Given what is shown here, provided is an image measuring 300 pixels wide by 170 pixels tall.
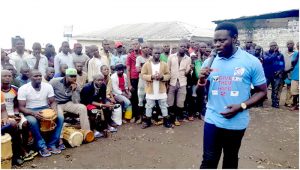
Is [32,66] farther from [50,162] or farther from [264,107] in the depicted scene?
[264,107]

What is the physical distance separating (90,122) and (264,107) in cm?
587

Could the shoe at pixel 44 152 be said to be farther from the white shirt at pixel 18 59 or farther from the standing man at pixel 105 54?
the standing man at pixel 105 54

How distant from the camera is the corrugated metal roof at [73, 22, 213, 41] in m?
19.2

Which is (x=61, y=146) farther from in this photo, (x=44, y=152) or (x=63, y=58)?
(x=63, y=58)

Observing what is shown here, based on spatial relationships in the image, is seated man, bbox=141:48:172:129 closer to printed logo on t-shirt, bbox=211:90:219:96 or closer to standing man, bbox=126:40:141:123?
standing man, bbox=126:40:141:123

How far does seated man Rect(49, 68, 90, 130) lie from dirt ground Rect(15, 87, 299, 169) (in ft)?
1.99

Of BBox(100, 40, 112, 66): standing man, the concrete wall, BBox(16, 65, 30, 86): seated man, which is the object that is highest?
the concrete wall

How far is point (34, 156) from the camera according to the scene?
17.6 feet

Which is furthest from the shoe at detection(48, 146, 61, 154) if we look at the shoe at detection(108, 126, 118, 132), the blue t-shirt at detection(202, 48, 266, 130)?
the blue t-shirt at detection(202, 48, 266, 130)

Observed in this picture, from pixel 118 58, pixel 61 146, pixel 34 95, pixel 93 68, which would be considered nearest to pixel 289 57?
pixel 118 58

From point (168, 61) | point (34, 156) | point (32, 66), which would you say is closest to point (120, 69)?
point (168, 61)

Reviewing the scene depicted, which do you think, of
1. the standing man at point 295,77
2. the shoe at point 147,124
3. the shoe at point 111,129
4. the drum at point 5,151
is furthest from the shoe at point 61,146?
the standing man at point 295,77

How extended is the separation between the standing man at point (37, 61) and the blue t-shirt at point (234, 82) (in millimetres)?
5306

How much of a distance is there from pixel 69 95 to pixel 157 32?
51.9ft
